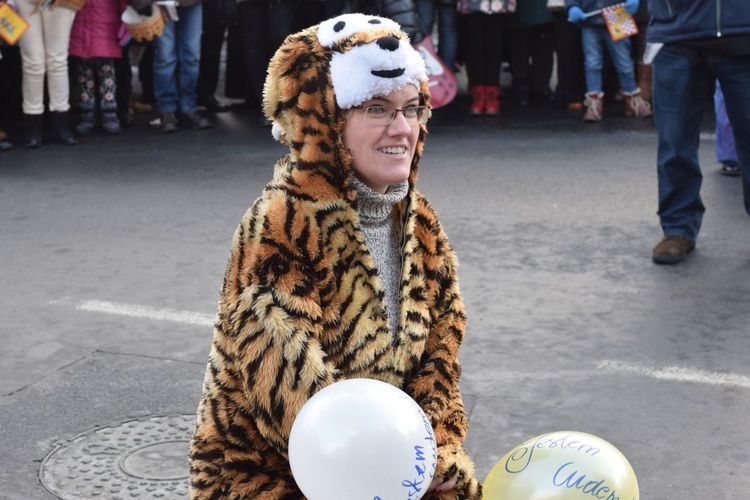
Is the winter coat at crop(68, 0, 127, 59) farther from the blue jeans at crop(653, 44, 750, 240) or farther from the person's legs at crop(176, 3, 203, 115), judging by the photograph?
the blue jeans at crop(653, 44, 750, 240)

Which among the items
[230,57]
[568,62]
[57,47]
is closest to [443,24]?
[568,62]

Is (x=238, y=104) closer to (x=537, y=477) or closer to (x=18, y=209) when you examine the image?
(x=18, y=209)

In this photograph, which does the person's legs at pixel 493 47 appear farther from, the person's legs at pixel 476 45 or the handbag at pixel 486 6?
the handbag at pixel 486 6

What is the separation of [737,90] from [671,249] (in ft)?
3.21

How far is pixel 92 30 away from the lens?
10922mm

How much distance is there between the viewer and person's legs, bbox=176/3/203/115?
11.4 meters

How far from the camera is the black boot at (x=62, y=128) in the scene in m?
10.9

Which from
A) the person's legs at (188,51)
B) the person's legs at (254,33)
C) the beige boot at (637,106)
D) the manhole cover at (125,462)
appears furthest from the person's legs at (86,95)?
the manhole cover at (125,462)

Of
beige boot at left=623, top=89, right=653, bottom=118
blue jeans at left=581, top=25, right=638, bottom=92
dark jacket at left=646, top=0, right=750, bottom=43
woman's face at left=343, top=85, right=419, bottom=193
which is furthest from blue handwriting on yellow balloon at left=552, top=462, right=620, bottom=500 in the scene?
beige boot at left=623, top=89, right=653, bottom=118

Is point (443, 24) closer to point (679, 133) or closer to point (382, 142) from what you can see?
point (679, 133)

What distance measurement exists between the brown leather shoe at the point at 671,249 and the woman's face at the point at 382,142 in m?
4.30

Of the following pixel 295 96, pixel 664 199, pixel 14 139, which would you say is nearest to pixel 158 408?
pixel 295 96

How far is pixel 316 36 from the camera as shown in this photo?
2.90m

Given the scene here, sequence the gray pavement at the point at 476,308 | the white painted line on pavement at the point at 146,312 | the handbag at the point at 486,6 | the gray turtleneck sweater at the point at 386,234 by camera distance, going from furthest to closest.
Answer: the handbag at the point at 486,6
the white painted line on pavement at the point at 146,312
the gray pavement at the point at 476,308
the gray turtleneck sweater at the point at 386,234
